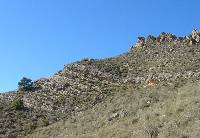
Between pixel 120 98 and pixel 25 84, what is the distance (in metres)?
20.6

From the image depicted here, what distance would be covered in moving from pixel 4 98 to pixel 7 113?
8796mm

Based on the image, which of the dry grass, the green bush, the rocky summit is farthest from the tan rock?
the dry grass

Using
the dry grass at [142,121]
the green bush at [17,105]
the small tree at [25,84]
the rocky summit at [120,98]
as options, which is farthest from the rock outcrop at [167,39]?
the dry grass at [142,121]

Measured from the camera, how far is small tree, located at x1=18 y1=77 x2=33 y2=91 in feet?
213

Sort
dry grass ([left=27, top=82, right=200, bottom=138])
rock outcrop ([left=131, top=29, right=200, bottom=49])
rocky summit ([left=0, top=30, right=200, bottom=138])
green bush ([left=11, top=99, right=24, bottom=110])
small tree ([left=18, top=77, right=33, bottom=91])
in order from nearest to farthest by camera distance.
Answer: dry grass ([left=27, top=82, right=200, bottom=138])
rocky summit ([left=0, top=30, right=200, bottom=138])
green bush ([left=11, top=99, right=24, bottom=110])
small tree ([left=18, top=77, right=33, bottom=91])
rock outcrop ([left=131, top=29, right=200, bottom=49])

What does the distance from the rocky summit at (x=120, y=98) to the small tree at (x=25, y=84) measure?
0.28m

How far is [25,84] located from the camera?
217ft

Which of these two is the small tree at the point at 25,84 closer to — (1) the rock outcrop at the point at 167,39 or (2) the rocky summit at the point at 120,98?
(2) the rocky summit at the point at 120,98

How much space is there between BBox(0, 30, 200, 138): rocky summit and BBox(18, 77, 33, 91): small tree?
0.91ft

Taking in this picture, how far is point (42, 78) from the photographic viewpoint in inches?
2758

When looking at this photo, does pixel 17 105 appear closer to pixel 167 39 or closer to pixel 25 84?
pixel 25 84

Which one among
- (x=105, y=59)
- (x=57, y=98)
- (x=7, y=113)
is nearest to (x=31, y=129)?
(x=7, y=113)

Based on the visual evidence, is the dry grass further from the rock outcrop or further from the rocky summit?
the rock outcrop

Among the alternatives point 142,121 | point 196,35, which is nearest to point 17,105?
point 142,121
